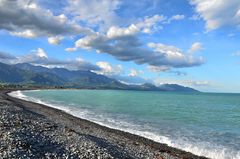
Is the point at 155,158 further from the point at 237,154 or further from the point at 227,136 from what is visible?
the point at 227,136

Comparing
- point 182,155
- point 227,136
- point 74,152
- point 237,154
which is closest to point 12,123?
point 74,152

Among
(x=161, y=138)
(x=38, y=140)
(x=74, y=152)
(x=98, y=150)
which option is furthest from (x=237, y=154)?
(x=38, y=140)

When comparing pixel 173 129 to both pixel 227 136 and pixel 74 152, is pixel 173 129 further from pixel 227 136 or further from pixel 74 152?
pixel 74 152

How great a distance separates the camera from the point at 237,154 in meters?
31.5

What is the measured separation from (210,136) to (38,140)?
27033mm

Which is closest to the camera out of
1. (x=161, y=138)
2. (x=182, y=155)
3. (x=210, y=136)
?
(x=182, y=155)

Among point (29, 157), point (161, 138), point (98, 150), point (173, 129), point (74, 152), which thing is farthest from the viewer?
point (173, 129)

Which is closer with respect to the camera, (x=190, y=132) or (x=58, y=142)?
(x=58, y=142)

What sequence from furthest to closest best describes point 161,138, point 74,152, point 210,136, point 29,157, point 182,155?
point 210,136, point 161,138, point 182,155, point 74,152, point 29,157

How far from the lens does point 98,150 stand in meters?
24.1

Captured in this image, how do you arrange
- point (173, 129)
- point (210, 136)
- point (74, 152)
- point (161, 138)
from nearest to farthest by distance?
point (74, 152), point (161, 138), point (210, 136), point (173, 129)

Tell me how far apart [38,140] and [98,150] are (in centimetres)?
514

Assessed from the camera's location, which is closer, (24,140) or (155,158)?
(24,140)

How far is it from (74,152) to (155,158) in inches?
308
